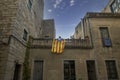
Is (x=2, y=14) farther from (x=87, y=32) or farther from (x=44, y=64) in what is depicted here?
(x=87, y=32)

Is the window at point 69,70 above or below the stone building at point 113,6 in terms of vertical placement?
below

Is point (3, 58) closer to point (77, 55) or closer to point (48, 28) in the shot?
point (77, 55)

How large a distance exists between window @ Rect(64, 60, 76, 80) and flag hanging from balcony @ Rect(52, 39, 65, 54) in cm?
121

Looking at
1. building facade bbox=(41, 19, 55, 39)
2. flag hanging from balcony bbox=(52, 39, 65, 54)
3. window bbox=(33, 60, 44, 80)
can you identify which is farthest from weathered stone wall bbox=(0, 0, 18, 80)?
building facade bbox=(41, 19, 55, 39)

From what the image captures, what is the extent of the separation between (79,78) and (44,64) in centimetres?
334

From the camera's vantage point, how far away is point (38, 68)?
9.98 meters

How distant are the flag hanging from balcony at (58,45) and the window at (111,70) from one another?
4389mm

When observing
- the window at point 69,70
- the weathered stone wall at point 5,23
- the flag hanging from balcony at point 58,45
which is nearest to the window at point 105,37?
the window at point 69,70

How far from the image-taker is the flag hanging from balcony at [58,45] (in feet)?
33.5

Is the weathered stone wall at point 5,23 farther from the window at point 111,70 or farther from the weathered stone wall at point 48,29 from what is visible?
the weathered stone wall at point 48,29

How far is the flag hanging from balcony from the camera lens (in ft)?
33.5

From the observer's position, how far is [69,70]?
A: 1011 centimetres

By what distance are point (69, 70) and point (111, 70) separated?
387cm

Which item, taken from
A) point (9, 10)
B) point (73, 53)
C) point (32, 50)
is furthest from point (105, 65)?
point (9, 10)
